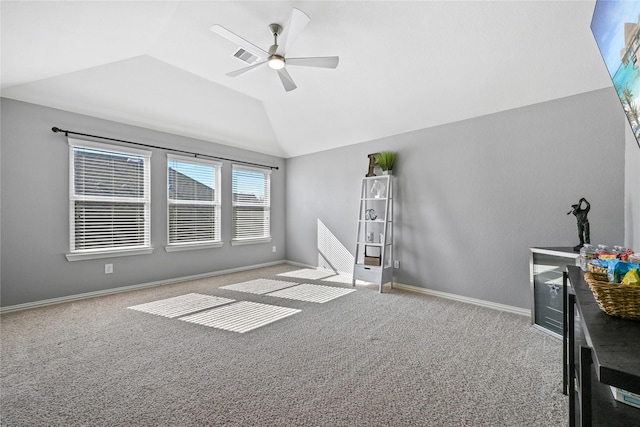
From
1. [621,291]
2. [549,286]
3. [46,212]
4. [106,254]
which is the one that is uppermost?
[46,212]

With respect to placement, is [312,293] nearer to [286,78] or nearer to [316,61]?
[286,78]

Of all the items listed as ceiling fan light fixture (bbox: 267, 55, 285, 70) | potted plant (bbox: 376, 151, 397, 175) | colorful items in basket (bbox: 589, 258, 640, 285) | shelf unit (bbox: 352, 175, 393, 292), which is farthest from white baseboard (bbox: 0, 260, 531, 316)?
ceiling fan light fixture (bbox: 267, 55, 285, 70)

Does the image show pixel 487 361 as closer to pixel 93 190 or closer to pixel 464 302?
pixel 464 302

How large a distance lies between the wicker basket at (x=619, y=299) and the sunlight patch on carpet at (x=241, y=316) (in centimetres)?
257

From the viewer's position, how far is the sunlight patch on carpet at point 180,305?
10.5 ft

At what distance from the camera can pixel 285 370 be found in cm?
205

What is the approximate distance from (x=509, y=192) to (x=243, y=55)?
130 inches

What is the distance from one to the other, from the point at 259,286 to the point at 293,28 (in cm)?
337

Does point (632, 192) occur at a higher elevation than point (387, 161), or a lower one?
lower

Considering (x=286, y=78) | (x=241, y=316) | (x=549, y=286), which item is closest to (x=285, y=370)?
(x=241, y=316)

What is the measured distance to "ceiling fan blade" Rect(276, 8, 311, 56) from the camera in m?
2.30

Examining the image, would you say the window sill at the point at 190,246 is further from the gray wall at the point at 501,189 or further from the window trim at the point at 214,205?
the gray wall at the point at 501,189

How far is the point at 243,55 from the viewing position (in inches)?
112

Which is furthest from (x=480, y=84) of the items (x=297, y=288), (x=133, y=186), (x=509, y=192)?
(x=133, y=186)
